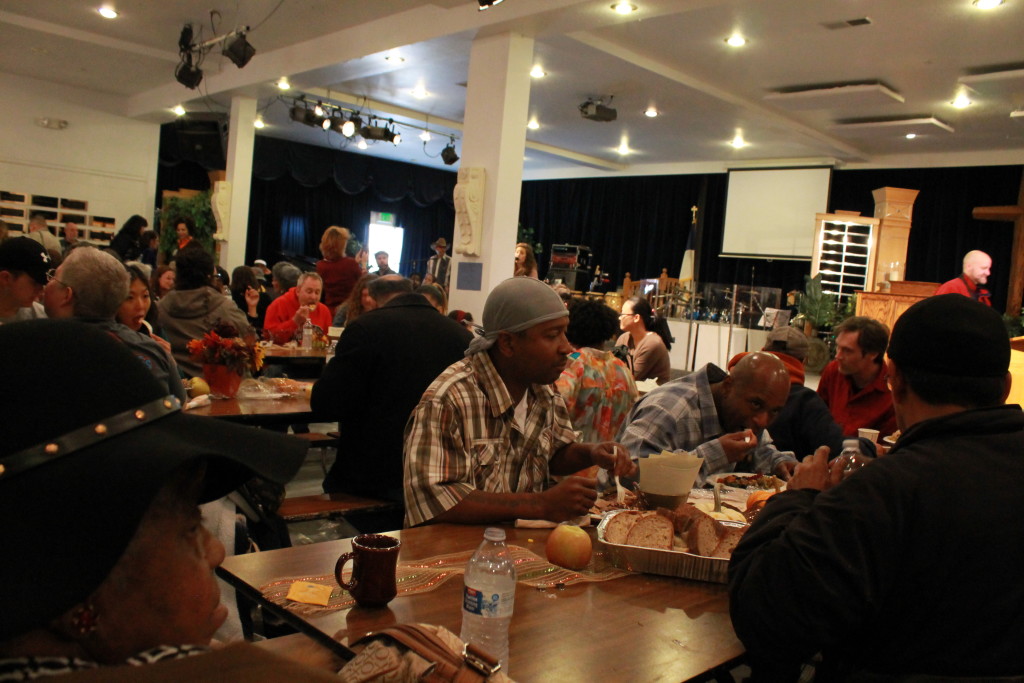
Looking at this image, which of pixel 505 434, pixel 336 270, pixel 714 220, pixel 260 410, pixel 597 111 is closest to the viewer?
pixel 505 434

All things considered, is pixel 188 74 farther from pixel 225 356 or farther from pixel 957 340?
pixel 957 340

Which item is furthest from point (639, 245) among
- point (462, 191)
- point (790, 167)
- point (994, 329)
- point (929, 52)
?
point (994, 329)

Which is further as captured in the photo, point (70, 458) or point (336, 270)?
point (336, 270)

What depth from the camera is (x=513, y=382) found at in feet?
8.01

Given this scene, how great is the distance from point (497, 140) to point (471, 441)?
17.2 feet

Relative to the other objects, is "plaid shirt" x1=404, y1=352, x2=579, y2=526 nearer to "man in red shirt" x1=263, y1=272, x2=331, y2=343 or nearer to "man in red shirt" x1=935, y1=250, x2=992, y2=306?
"man in red shirt" x1=263, y1=272, x2=331, y2=343

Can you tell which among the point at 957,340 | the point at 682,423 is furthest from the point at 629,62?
the point at 957,340

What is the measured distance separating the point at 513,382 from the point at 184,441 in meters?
1.69

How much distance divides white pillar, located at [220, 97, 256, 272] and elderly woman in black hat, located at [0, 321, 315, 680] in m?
10.8

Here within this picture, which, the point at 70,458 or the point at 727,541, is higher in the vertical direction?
the point at 70,458

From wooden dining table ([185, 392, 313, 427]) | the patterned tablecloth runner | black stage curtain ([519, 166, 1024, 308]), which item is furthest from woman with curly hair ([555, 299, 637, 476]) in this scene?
black stage curtain ([519, 166, 1024, 308])

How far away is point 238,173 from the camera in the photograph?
36.6 ft

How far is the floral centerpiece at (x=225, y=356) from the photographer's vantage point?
12.6 ft

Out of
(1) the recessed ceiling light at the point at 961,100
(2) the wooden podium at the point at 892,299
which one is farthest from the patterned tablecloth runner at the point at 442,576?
(1) the recessed ceiling light at the point at 961,100
